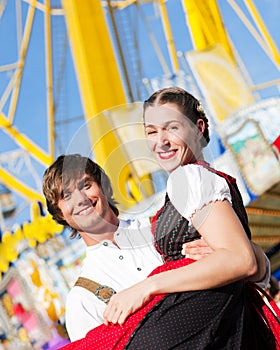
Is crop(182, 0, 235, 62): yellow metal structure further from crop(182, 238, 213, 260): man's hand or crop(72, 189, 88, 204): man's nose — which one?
crop(182, 238, 213, 260): man's hand

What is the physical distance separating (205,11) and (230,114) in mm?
2258

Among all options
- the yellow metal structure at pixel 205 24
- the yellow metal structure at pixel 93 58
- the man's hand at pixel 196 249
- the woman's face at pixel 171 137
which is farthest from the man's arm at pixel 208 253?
the yellow metal structure at pixel 205 24

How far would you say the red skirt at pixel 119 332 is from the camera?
2.73ft

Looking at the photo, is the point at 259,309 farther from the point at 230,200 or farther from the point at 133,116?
the point at 133,116

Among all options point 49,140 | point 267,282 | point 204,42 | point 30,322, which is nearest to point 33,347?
point 30,322

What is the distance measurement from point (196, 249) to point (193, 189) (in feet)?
0.26

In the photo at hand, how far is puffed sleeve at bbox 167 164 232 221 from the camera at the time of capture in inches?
32.1

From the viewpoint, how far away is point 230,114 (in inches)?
201

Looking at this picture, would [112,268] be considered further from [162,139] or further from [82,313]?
[162,139]

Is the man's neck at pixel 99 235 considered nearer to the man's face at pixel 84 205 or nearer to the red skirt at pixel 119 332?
the man's face at pixel 84 205

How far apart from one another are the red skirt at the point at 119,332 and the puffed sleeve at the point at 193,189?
0.25 ft

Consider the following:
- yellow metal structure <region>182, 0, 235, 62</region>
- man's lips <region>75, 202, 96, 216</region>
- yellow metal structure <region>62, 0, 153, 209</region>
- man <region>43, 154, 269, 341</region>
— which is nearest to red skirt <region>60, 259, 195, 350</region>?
man <region>43, 154, 269, 341</region>

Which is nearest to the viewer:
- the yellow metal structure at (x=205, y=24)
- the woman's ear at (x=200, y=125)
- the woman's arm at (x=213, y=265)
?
the woman's arm at (x=213, y=265)

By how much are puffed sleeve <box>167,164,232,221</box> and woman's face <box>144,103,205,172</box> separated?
5 centimetres
